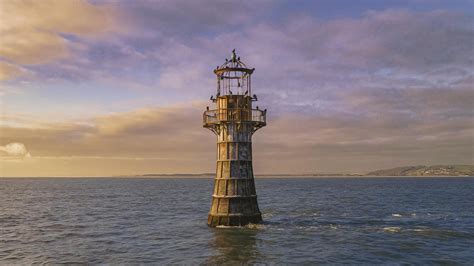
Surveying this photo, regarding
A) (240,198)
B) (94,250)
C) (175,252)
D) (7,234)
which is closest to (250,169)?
(240,198)

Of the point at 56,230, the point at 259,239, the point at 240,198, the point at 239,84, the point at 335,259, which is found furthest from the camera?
the point at 56,230

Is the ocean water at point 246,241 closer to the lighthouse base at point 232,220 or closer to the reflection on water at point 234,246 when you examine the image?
the reflection on water at point 234,246

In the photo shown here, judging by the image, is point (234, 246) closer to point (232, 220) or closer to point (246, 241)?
point (246, 241)

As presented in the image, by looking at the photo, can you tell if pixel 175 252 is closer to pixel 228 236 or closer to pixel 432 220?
pixel 228 236

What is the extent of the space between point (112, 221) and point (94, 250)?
17461mm

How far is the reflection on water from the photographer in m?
27.5

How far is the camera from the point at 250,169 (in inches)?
1426

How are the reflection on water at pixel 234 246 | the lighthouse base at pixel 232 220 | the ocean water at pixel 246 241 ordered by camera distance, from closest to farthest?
the reflection on water at pixel 234 246, the ocean water at pixel 246 241, the lighthouse base at pixel 232 220

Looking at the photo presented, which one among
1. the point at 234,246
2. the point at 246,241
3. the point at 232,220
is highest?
the point at 232,220

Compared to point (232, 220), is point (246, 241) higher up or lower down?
lower down

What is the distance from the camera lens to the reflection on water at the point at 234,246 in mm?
27453

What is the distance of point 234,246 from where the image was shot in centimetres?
3066

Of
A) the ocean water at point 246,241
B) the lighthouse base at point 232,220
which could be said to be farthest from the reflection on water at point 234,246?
the lighthouse base at point 232,220

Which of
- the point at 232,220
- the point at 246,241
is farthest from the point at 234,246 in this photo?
the point at 232,220
